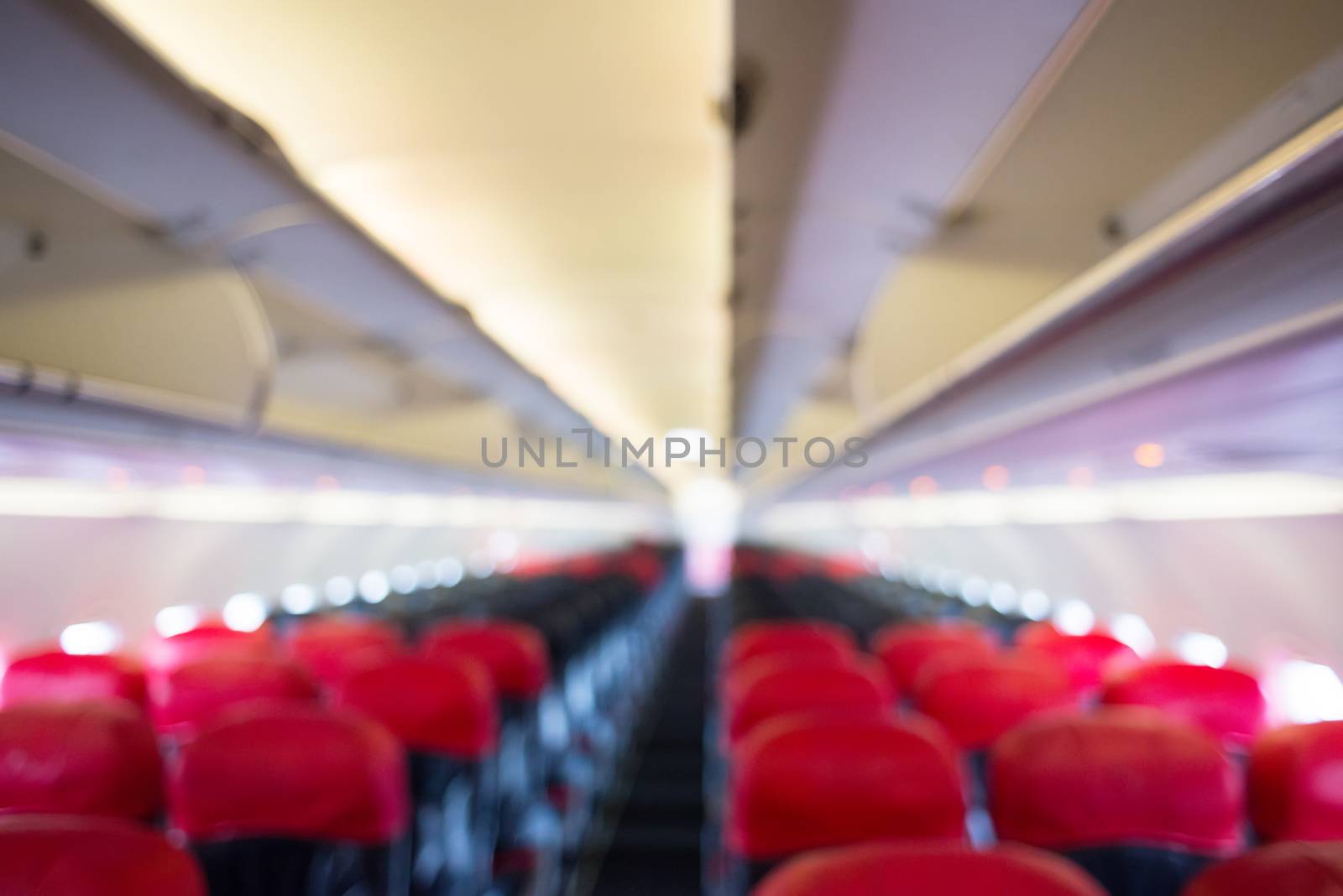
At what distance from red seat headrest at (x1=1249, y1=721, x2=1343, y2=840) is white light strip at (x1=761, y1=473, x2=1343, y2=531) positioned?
2.69m

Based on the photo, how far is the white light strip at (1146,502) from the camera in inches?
173

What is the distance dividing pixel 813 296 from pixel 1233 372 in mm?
1658

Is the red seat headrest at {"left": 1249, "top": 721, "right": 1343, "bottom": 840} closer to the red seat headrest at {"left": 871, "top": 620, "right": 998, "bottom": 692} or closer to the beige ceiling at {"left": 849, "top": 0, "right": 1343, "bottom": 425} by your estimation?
the beige ceiling at {"left": 849, "top": 0, "right": 1343, "bottom": 425}

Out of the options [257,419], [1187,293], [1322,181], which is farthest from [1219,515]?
[257,419]

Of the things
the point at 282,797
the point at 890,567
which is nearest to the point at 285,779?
the point at 282,797

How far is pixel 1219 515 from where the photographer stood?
510cm

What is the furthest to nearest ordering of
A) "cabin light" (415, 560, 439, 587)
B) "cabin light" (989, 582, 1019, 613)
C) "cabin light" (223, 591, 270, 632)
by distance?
1. "cabin light" (415, 560, 439, 587)
2. "cabin light" (989, 582, 1019, 613)
3. "cabin light" (223, 591, 270, 632)

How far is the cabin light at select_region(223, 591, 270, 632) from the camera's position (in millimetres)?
8117

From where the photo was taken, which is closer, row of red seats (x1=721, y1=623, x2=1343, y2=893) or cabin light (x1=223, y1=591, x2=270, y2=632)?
row of red seats (x1=721, y1=623, x2=1343, y2=893)

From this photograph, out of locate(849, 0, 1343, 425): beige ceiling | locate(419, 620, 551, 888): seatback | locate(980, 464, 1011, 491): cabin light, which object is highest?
locate(849, 0, 1343, 425): beige ceiling

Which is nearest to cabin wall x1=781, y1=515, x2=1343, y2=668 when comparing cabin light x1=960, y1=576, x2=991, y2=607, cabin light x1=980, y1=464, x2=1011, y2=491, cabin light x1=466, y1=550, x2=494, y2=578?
cabin light x1=980, y1=464, x2=1011, y2=491

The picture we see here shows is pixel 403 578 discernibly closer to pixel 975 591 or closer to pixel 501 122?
pixel 975 591

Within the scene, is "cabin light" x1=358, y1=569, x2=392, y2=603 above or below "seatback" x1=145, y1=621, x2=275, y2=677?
above

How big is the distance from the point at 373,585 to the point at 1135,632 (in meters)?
9.99
